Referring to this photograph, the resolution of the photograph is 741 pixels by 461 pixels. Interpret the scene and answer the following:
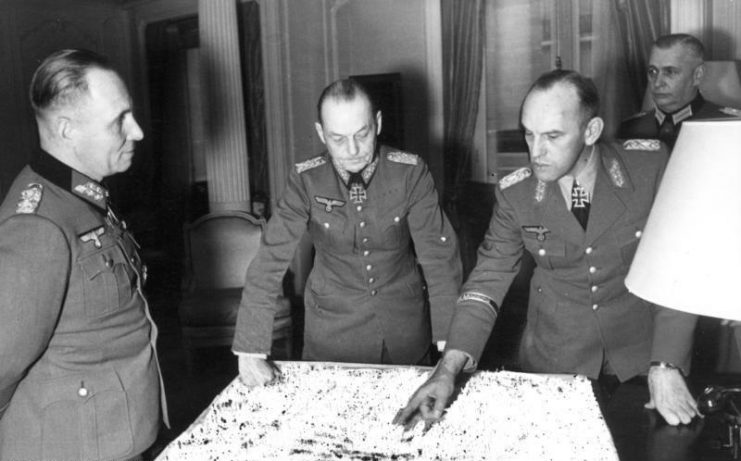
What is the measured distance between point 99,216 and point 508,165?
4.41m

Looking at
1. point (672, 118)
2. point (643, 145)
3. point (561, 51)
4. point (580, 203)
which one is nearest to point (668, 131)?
point (672, 118)

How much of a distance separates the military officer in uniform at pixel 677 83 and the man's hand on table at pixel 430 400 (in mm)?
2315

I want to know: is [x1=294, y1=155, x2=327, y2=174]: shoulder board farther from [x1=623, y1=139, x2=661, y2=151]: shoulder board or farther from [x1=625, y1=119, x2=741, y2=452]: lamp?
[x1=625, y1=119, x2=741, y2=452]: lamp

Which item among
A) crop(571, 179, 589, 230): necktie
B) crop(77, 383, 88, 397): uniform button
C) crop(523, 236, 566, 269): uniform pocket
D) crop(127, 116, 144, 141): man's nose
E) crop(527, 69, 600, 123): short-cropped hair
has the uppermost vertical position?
crop(527, 69, 600, 123): short-cropped hair

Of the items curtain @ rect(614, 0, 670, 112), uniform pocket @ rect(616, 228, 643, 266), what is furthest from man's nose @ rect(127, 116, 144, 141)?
curtain @ rect(614, 0, 670, 112)

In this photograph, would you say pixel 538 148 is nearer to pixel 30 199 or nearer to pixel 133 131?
pixel 133 131

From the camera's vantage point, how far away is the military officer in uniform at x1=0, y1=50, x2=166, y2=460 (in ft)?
4.56

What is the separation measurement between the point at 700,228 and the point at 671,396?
690 millimetres

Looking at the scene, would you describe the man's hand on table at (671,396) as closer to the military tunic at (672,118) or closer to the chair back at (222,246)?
the military tunic at (672,118)

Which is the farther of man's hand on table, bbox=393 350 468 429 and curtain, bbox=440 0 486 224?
curtain, bbox=440 0 486 224

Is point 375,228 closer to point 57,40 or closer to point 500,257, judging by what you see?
point 500,257

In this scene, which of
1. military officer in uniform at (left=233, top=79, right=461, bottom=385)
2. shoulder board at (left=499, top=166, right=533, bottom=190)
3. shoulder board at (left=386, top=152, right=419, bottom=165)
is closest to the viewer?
shoulder board at (left=499, top=166, right=533, bottom=190)

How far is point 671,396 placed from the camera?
156cm

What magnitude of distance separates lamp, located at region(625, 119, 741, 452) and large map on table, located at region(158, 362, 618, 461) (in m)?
0.46
